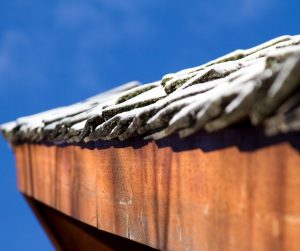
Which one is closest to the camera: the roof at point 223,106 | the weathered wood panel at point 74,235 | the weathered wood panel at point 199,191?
the roof at point 223,106

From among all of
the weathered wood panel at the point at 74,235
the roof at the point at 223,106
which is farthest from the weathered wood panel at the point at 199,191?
the weathered wood panel at the point at 74,235

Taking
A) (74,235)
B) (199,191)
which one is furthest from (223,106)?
(74,235)

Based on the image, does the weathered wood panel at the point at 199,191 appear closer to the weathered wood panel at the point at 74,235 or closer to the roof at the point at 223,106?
the roof at the point at 223,106

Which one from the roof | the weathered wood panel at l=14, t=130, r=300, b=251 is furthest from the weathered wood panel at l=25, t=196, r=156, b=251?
the roof

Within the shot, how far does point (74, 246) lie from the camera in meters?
4.21

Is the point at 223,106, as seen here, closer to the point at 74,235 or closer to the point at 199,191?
the point at 199,191

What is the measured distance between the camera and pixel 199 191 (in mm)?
1472

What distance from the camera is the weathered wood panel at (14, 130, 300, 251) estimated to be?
1107 millimetres

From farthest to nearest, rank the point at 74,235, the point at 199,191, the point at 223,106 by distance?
the point at 74,235
the point at 199,191
the point at 223,106

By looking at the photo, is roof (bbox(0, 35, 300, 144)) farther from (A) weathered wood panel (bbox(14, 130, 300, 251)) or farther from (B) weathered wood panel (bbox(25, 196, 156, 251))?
(B) weathered wood panel (bbox(25, 196, 156, 251))

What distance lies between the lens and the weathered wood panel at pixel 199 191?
1107mm

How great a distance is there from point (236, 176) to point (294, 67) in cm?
41

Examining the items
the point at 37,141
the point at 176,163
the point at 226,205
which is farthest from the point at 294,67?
the point at 37,141

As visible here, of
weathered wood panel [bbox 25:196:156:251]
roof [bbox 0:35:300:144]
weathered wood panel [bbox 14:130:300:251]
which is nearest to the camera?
roof [bbox 0:35:300:144]
